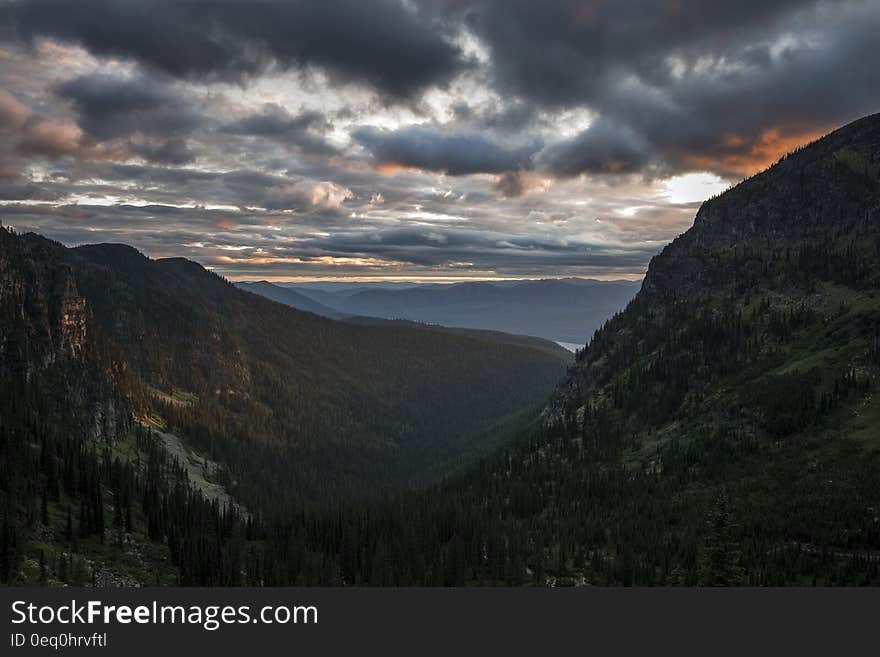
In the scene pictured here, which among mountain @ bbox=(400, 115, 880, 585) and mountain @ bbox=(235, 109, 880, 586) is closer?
mountain @ bbox=(400, 115, 880, 585)

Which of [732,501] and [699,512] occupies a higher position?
[732,501]

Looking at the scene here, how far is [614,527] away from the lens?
133 m

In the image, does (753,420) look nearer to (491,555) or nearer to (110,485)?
(491,555)

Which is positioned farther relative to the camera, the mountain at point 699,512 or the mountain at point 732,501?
the mountain at point 699,512

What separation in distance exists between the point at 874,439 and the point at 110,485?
7844 inches

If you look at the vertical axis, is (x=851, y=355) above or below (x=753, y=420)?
above

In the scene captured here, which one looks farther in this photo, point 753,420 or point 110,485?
point 753,420

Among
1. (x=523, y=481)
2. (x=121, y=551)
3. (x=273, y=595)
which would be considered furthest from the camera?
(x=523, y=481)

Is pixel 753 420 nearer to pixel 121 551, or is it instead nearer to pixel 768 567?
pixel 768 567

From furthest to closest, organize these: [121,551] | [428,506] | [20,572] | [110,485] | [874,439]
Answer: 1. [428,506]
2. [874,439]
3. [110,485]
4. [121,551]
5. [20,572]

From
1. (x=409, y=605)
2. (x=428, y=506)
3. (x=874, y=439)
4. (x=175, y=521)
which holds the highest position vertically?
(x=409, y=605)

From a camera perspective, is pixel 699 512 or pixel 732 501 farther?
pixel 699 512

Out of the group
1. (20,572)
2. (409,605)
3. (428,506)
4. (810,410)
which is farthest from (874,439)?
(20,572)

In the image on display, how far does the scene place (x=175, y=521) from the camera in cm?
12281
